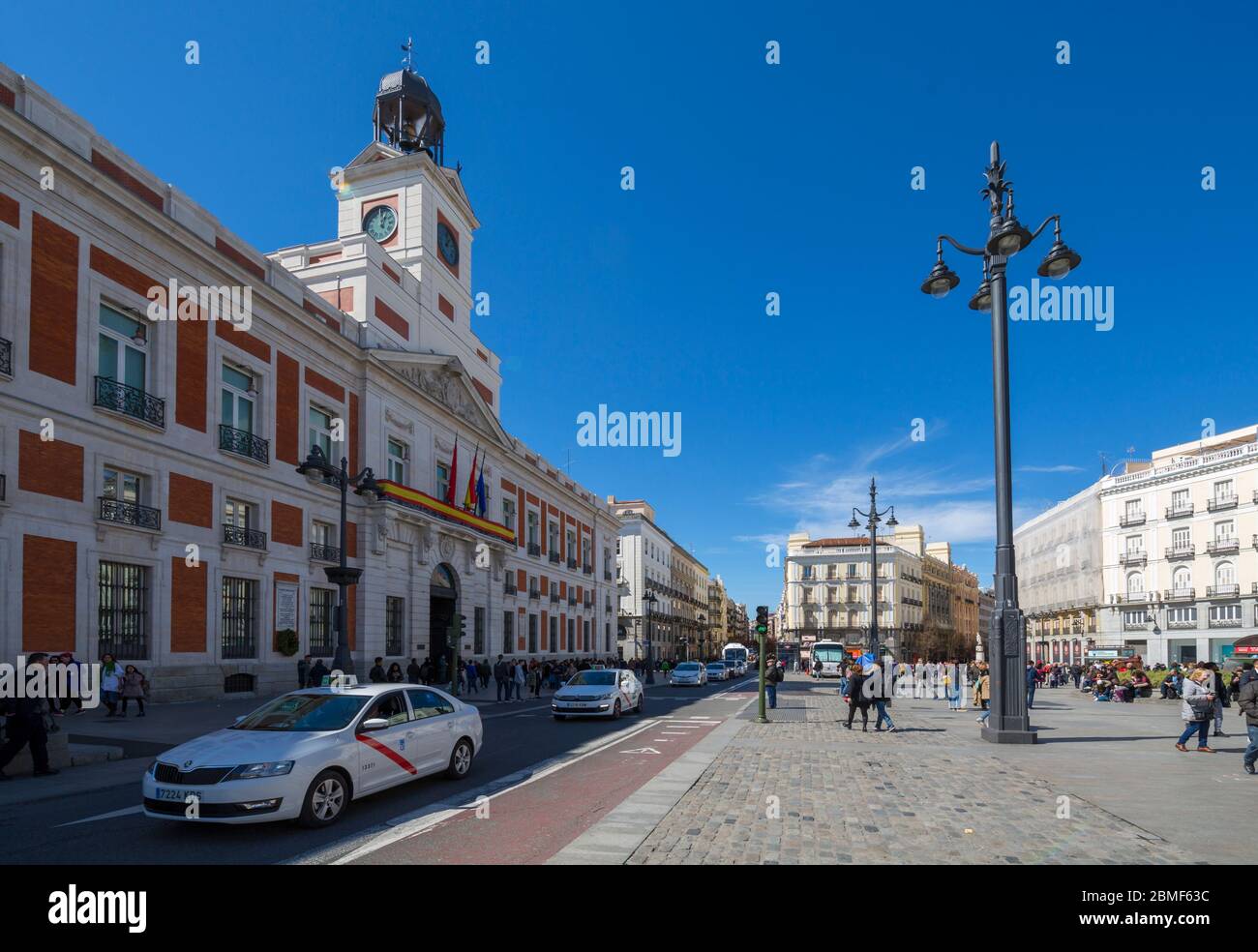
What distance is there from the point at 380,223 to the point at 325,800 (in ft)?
Answer: 122

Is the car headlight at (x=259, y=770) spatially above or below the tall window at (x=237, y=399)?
below

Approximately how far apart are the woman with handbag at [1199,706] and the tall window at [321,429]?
25729mm

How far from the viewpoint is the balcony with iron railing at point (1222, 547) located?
49141mm

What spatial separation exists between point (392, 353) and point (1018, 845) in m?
30.1

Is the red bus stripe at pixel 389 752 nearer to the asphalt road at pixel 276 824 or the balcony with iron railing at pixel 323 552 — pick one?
the asphalt road at pixel 276 824

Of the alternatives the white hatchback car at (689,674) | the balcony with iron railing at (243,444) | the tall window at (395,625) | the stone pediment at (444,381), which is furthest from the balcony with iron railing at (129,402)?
the white hatchback car at (689,674)

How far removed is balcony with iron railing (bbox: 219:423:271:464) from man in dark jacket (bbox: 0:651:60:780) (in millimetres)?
13394

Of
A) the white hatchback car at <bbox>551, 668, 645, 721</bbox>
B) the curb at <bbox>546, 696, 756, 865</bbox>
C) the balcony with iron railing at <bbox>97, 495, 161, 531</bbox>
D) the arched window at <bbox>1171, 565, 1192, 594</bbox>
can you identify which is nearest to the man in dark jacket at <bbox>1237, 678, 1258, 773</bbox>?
the curb at <bbox>546, 696, 756, 865</bbox>

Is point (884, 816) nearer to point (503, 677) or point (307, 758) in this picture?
point (307, 758)

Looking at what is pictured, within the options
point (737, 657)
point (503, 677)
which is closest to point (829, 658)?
point (737, 657)

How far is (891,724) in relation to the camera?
18125 mm
